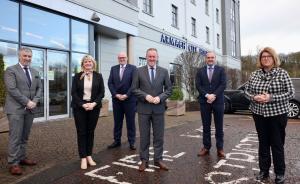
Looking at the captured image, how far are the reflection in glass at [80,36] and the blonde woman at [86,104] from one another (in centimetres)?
764

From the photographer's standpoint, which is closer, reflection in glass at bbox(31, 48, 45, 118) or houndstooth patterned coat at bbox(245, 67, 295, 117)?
houndstooth patterned coat at bbox(245, 67, 295, 117)

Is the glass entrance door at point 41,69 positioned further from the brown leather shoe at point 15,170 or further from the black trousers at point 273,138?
the black trousers at point 273,138

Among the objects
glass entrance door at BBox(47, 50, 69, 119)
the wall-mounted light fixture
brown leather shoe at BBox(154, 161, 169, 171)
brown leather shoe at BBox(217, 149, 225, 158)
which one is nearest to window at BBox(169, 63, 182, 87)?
the wall-mounted light fixture

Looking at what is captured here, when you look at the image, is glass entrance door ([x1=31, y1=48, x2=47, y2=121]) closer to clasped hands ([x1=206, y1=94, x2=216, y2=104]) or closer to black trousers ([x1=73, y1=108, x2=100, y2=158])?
black trousers ([x1=73, y1=108, x2=100, y2=158])

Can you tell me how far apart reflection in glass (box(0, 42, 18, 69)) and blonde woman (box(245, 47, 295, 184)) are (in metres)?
7.51

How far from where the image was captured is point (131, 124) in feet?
25.0

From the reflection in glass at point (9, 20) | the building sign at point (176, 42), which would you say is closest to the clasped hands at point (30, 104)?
the reflection in glass at point (9, 20)

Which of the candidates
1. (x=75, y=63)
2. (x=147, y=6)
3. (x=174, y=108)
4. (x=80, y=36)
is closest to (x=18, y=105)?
(x=75, y=63)

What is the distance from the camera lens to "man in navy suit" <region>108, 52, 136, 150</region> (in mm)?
7496

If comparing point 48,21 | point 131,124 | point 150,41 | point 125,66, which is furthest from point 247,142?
point 150,41

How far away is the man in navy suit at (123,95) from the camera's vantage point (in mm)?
7496

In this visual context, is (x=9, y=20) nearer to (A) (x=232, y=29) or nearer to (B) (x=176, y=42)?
(B) (x=176, y=42)

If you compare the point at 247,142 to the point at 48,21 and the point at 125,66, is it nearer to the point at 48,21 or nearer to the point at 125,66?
the point at 125,66

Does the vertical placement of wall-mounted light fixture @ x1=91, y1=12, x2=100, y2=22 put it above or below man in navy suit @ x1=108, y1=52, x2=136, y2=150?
above
